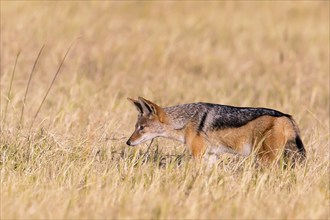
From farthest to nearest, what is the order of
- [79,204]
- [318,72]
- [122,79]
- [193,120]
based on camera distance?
[318,72] → [122,79] → [193,120] → [79,204]

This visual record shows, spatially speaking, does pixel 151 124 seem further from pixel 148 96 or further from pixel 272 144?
pixel 148 96

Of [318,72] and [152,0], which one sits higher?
[152,0]

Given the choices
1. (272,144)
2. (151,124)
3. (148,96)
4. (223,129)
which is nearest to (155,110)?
(151,124)

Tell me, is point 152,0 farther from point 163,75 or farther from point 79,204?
point 79,204

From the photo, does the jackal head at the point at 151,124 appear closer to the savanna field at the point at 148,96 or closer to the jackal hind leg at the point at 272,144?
the savanna field at the point at 148,96

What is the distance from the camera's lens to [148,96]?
11.2 meters

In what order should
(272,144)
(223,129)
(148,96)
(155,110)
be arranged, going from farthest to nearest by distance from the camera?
(148,96)
(155,110)
(223,129)
(272,144)

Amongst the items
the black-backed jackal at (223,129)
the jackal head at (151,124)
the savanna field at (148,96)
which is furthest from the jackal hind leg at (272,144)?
the jackal head at (151,124)

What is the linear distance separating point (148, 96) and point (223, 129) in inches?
144

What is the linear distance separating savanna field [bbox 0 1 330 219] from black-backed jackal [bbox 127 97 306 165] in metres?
0.16

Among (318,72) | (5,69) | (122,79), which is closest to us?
(5,69)

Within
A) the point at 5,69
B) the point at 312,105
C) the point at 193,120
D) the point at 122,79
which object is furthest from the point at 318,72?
the point at 193,120

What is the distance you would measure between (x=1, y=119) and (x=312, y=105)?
472 cm

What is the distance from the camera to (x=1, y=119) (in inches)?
343
